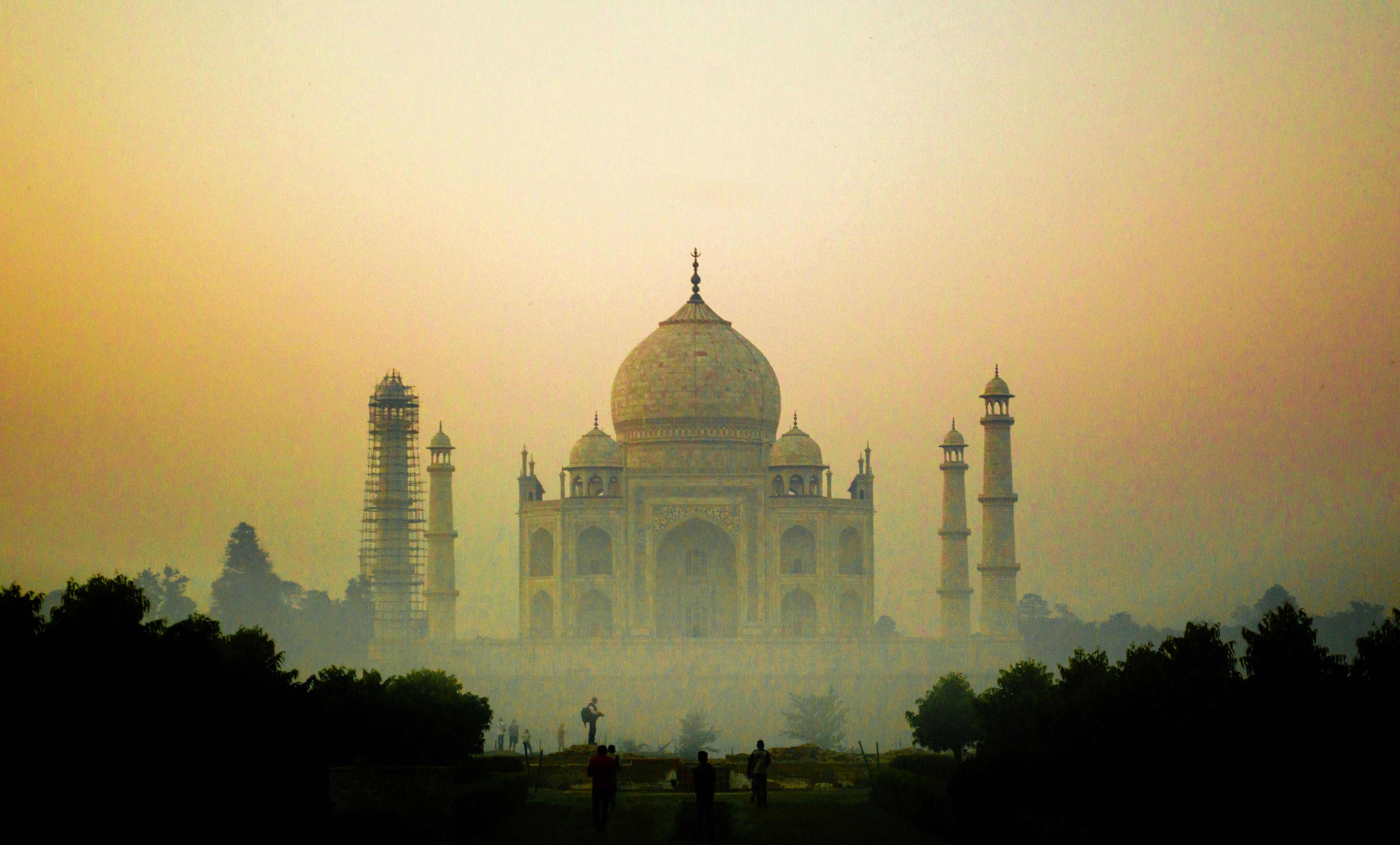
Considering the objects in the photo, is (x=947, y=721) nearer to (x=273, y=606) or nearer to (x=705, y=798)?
(x=705, y=798)

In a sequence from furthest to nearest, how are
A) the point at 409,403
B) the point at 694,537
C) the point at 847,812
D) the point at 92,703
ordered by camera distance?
the point at 409,403 < the point at 694,537 < the point at 847,812 < the point at 92,703

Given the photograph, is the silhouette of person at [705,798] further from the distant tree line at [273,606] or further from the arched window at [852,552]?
the distant tree line at [273,606]

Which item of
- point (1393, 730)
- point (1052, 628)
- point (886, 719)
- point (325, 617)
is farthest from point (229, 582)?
point (1393, 730)

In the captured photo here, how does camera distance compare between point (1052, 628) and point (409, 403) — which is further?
point (1052, 628)

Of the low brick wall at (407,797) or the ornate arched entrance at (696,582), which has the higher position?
the ornate arched entrance at (696,582)

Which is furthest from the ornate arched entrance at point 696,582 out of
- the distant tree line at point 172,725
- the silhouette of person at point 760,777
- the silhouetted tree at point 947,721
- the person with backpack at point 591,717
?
the silhouette of person at point 760,777

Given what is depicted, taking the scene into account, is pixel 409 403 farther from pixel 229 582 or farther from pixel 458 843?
pixel 458 843

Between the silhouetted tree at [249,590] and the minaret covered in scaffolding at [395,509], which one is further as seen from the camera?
the silhouetted tree at [249,590]

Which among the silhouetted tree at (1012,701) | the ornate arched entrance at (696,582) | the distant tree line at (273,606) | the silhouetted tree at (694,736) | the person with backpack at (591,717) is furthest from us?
the distant tree line at (273,606)
